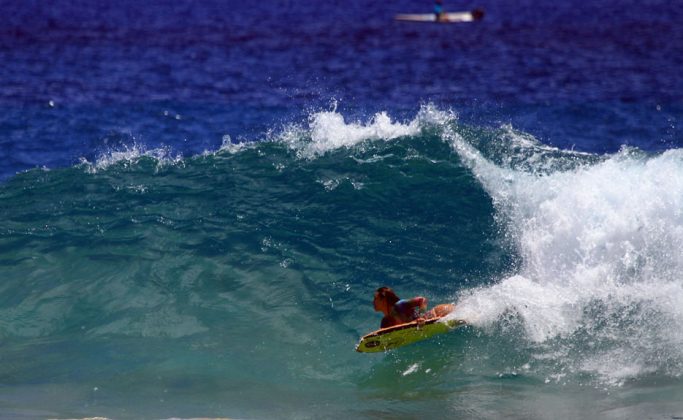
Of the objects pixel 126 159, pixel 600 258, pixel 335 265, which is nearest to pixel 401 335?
pixel 335 265

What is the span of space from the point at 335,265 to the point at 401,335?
2607 mm

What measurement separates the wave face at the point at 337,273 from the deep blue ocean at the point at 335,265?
3 centimetres

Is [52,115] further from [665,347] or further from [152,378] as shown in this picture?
[665,347]

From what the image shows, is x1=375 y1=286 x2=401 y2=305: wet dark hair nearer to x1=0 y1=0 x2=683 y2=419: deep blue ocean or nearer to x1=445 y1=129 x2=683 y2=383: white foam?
x1=0 y1=0 x2=683 y2=419: deep blue ocean

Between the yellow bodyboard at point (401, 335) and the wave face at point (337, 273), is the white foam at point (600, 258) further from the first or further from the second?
the yellow bodyboard at point (401, 335)

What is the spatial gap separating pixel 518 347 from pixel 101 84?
20.7 m

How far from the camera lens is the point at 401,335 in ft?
36.4

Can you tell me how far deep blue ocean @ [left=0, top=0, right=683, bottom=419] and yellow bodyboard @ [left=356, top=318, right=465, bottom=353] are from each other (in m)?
0.19

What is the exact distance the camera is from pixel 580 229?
522 inches

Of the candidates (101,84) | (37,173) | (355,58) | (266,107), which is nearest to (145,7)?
(355,58)

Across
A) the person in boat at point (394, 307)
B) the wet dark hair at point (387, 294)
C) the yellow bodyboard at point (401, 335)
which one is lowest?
the yellow bodyboard at point (401, 335)

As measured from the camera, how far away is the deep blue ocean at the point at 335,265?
10453 mm

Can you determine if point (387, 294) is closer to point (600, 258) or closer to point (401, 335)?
point (401, 335)

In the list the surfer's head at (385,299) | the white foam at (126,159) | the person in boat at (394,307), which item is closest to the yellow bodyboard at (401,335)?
the person in boat at (394,307)
